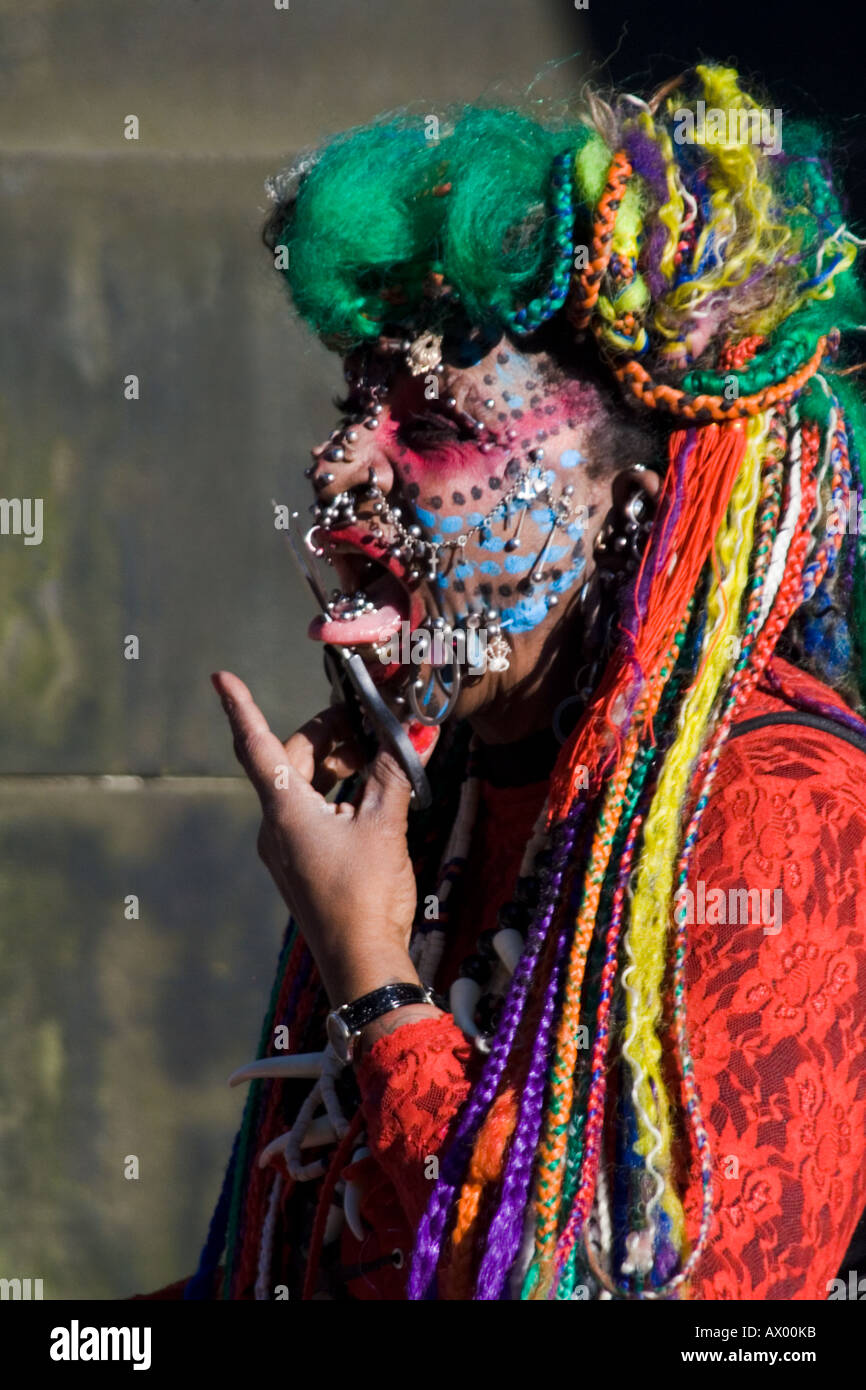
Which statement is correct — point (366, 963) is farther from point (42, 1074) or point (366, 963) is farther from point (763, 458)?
point (42, 1074)

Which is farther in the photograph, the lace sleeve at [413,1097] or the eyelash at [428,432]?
the eyelash at [428,432]

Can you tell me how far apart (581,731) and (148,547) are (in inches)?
94.0

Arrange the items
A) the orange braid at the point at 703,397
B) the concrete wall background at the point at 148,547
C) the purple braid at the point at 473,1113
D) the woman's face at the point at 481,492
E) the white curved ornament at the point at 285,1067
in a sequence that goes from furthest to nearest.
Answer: the concrete wall background at the point at 148,547 → the white curved ornament at the point at 285,1067 → the woman's face at the point at 481,492 → the orange braid at the point at 703,397 → the purple braid at the point at 473,1113

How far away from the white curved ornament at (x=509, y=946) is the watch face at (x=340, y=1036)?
22cm

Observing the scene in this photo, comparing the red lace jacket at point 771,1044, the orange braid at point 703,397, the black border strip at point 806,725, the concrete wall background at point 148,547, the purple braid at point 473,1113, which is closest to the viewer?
the red lace jacket at point 771,1044

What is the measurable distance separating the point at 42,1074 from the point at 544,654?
2568mm

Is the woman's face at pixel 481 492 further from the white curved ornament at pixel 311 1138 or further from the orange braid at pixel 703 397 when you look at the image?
the white curved ornament at pixel 311 1138

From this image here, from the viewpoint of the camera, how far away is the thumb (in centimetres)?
175

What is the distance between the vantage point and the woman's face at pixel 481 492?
5.88 feet

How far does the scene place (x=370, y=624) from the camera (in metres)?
1.87

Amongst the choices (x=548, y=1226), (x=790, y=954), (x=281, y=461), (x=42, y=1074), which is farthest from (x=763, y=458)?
(x=42, y=1074)

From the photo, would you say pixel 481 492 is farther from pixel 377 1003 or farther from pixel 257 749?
pixel 377 1003

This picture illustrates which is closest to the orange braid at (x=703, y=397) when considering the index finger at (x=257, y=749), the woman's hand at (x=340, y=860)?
the woman's hand at (x=340, y=860)

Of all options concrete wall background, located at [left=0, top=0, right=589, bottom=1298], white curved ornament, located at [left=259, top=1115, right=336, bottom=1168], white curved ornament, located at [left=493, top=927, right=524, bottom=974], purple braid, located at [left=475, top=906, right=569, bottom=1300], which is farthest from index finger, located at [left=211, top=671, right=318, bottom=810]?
concrete wall background, located at [left=0, top=0, right=589, bottom=1298]
